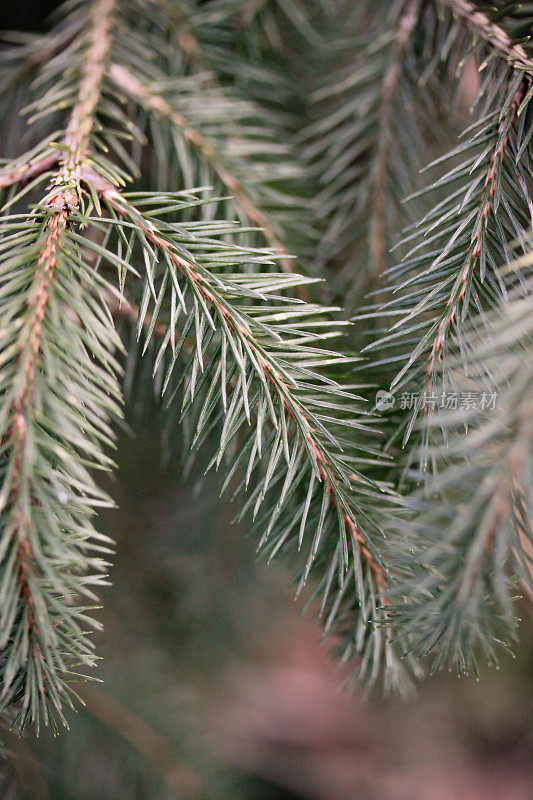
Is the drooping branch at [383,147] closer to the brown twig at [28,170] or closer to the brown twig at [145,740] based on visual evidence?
the brown twig at [28,170]

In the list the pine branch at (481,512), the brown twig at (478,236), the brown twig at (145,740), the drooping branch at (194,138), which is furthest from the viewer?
the brown twig at (145,740)

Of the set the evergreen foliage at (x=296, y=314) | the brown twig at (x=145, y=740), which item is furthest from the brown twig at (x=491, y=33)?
the brown twig at (x=145, y=740)

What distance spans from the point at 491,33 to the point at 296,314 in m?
0.25

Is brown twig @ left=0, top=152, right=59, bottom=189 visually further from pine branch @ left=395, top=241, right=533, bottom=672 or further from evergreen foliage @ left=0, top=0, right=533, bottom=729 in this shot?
pine branch @ left=395, top=241, right=533, bottom=672

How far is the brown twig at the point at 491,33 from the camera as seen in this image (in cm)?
34

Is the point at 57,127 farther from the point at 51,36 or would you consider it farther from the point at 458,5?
the point at 458,5

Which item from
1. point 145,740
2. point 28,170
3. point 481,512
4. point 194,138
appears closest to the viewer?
point 481,512

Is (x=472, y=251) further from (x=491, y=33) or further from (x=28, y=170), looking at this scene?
(x=28, y=170)

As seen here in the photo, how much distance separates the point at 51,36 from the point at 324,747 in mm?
1390

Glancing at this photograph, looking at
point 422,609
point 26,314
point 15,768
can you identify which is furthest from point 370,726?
point 26,314

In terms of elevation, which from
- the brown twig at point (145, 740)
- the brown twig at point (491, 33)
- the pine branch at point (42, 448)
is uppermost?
the brown twig at point (491, 33)

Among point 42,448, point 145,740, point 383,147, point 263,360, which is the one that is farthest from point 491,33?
point 145,740

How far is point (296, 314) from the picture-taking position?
1.08ft

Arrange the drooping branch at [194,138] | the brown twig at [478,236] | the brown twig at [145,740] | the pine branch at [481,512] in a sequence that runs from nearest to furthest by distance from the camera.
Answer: the pine branch at [481,512] → the brown twig at [478,236] → the drooping branch at [194,138] → the brown twig at [145,740]
